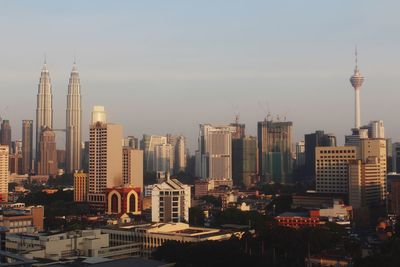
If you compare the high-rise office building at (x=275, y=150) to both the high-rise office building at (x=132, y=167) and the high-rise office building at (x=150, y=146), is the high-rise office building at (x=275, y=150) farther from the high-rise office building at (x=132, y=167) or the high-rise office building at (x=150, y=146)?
the high-rise office building at (x=132, y=167)

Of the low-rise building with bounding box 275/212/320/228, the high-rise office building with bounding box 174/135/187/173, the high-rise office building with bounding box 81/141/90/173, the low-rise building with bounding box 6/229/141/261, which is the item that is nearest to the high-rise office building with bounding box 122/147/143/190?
the low-rise building with bounding box 275/212/320/228

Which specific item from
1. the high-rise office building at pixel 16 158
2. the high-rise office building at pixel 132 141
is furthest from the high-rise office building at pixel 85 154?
the high-rise office building at pixel 16 158

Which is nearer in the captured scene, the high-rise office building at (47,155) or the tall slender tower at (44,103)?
the high-rise office building at (47,155)

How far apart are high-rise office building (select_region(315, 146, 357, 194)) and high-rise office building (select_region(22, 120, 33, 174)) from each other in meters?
61.9

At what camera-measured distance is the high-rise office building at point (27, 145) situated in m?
102

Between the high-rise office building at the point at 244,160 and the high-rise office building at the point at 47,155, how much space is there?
31.1 metres

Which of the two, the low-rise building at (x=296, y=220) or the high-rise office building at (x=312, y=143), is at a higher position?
the high-rise office building at (x=312, y=143)

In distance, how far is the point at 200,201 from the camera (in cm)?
5884

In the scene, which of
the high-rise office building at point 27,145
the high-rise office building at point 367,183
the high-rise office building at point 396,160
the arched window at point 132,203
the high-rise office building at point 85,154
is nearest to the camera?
the high-rise office building at point 367,183

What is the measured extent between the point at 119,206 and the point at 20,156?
6284 centimetres

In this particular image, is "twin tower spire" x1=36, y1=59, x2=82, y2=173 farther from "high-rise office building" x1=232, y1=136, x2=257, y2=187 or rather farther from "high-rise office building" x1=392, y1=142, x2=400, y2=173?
"high-rise office building" x1=392, y1=142, x2=400, y2=173

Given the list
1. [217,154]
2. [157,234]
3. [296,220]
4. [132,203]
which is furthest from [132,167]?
[157,234]

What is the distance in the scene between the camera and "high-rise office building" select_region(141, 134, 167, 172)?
93.6 meters

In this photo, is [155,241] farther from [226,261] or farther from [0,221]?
[0,221]
